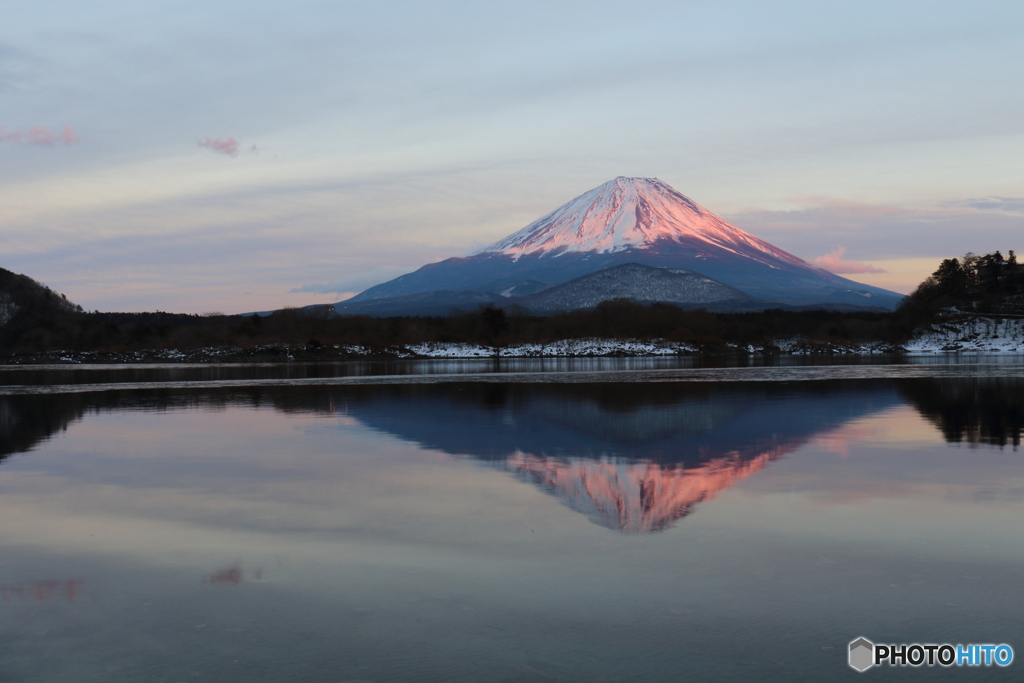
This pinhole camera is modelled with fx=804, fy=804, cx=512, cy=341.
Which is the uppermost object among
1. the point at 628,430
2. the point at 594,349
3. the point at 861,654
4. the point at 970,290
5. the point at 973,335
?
the point at 970,290

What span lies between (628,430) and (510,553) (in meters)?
8.82

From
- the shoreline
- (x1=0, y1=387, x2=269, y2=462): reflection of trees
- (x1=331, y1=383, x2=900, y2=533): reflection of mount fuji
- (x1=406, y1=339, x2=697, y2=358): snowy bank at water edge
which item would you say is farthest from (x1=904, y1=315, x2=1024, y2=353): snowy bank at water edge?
(x1=0, y1=387, x2=269, y2=462): reflection of trees

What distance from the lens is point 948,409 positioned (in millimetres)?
18922

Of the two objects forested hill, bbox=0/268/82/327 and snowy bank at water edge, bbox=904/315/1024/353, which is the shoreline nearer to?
snowy bank at water edge, bbox=904/315/1024/353

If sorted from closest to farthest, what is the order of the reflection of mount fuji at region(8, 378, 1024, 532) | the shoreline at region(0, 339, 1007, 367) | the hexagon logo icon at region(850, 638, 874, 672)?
1. the hexagon logo icon at region(850, 638, 874, 672)
2. the reflection of mount fuji at region(8, 378, 1024, 532)
3. the shoreline at region(0, 339, 1007, 367)

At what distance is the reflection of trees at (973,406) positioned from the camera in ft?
47.6

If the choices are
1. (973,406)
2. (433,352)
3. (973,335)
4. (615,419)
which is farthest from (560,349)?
(615,419)

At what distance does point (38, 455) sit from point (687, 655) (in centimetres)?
1269

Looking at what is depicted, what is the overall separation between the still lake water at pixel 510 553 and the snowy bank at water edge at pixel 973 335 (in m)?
90.8

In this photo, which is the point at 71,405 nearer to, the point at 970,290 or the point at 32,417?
the point at 32,417

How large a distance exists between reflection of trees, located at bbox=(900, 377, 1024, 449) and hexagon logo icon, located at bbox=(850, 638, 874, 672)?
1002cm

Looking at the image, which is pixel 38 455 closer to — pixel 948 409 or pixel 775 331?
pixel 948 409

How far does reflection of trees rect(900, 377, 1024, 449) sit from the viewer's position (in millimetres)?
14521

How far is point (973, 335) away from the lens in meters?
100
